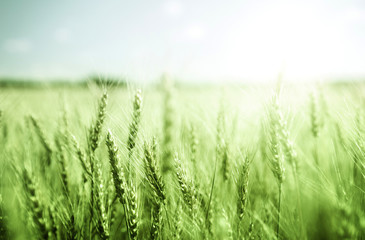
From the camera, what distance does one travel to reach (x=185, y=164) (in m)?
0.98

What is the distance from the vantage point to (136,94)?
104cm

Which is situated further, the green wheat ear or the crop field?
the green wheat ear

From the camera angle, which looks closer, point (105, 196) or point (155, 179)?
point (155, 179)

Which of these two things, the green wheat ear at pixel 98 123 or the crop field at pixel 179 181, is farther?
the green wheat ear at pixel 98 123

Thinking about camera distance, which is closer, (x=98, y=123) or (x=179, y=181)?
(x=179, y=181)

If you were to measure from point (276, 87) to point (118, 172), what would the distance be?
2.78 ft

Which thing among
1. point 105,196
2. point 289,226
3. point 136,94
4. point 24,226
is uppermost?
point 136,94

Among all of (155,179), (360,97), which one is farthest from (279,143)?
(360,97)

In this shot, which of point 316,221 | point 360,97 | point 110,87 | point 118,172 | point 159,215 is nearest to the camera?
point 118,172

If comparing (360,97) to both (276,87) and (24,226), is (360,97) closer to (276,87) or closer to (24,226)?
(276,87)

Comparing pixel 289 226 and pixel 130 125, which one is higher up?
pixel 130 125

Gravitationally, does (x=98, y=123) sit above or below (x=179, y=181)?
above

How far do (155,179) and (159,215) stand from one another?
0.64 feet

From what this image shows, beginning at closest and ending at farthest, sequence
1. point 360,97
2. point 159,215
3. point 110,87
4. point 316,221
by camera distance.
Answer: point 159,215, point 110,87, point 316,221, point 360,97
